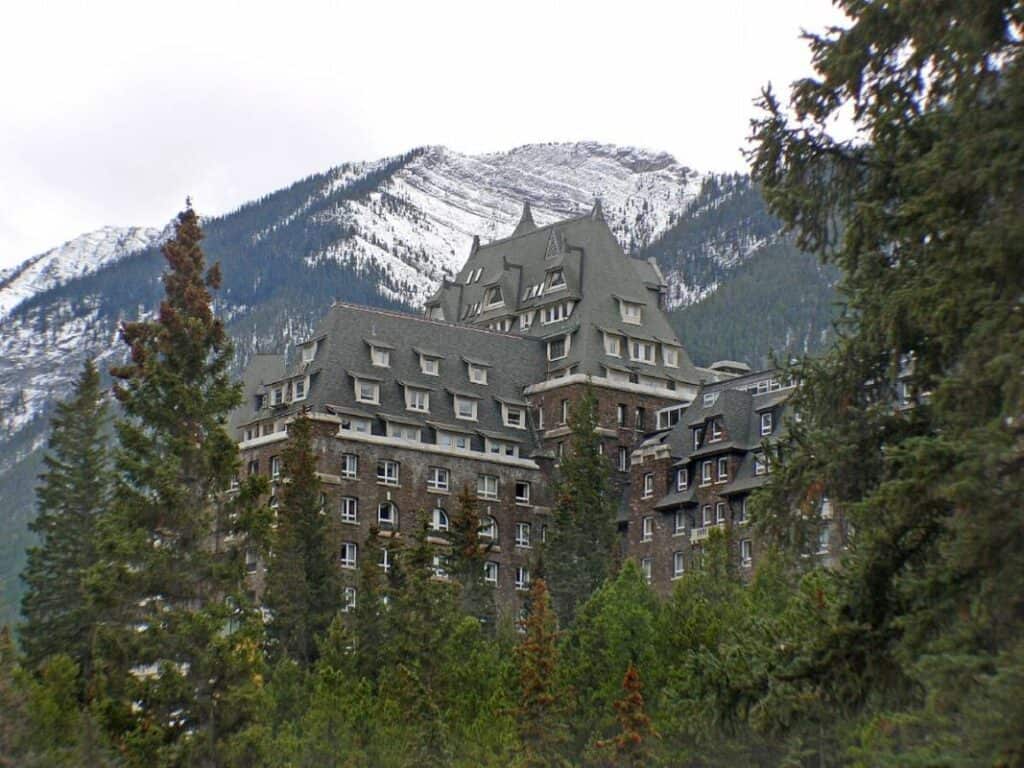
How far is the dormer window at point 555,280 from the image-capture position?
395 ft

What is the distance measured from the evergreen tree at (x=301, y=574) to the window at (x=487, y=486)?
2622 cm

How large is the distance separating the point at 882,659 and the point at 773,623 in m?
2.27

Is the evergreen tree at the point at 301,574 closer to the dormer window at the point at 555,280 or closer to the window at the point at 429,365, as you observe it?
the window at the point at 429,365

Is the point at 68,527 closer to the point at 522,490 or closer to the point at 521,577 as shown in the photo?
the point at 521,577

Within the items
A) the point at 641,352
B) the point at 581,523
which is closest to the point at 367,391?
the point at 581,523

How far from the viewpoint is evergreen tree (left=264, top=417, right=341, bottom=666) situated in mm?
76938

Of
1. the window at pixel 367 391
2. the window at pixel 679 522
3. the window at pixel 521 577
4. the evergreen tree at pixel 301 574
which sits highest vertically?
the window at pixel 367 391

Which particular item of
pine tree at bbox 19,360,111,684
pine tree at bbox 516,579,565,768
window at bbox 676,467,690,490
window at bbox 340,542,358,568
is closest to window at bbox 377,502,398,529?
window at bbox 340,542,358,568

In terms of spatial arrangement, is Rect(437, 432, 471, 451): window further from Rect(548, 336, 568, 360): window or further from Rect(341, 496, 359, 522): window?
Rect(548, 336, 568, 360): window

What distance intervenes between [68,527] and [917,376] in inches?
2512

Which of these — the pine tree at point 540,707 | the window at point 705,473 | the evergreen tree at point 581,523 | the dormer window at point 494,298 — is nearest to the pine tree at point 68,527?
the pine tree at point 540,707

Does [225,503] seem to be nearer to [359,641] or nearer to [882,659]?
[359,641]

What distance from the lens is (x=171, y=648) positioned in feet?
171

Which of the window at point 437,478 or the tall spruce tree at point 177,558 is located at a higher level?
the window at point 437,478
